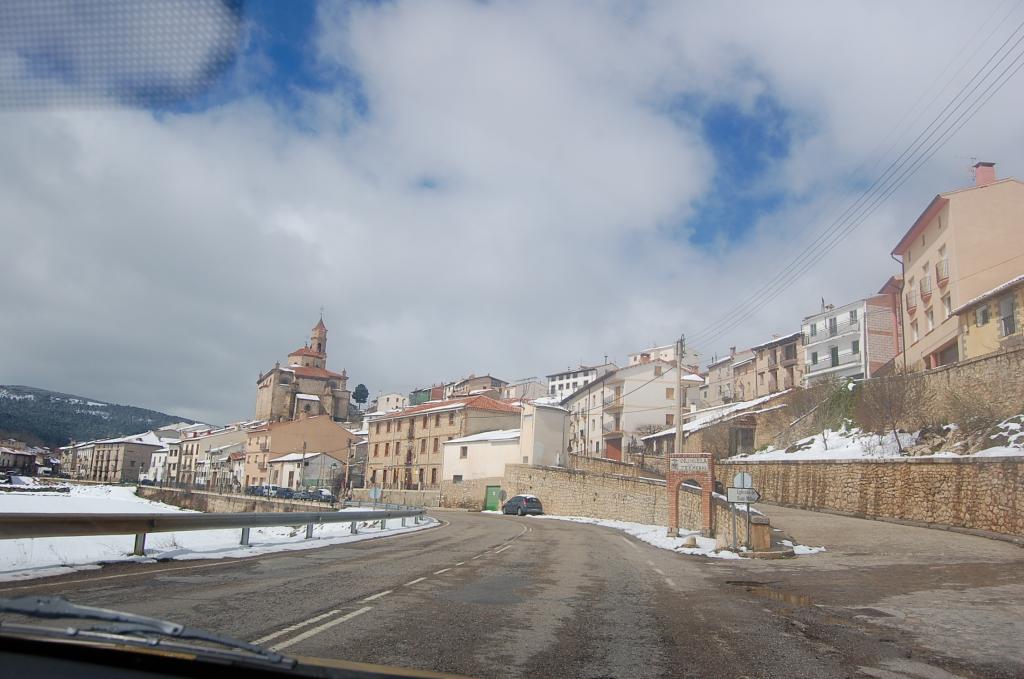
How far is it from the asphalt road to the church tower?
12501 centimetres

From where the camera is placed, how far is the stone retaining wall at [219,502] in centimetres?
5298

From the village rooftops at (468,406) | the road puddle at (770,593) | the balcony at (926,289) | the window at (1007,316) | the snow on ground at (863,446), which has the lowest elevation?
the road puddle at (770,593)

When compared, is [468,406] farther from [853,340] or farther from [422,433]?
[853,340]

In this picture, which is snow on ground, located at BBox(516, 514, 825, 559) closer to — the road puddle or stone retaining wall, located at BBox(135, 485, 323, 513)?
the road puddle

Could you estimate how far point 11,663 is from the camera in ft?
9.89

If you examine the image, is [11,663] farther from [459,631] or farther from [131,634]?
[459,631]

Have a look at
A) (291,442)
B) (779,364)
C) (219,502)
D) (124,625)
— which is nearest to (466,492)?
(219,502)

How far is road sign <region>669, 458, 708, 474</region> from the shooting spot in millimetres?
24514

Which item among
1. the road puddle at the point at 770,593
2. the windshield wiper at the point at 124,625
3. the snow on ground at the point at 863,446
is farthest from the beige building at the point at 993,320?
the windshield wiper at the point at 124,625

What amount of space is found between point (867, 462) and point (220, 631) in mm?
26983

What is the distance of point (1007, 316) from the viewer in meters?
32.8

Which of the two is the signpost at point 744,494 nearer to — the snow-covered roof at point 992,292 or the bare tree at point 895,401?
the bare tree at point 895,401

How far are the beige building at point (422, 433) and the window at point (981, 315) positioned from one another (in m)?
46.7

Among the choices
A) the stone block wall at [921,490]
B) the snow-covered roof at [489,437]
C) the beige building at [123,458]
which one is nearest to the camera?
the stone block wall at [921,490]
